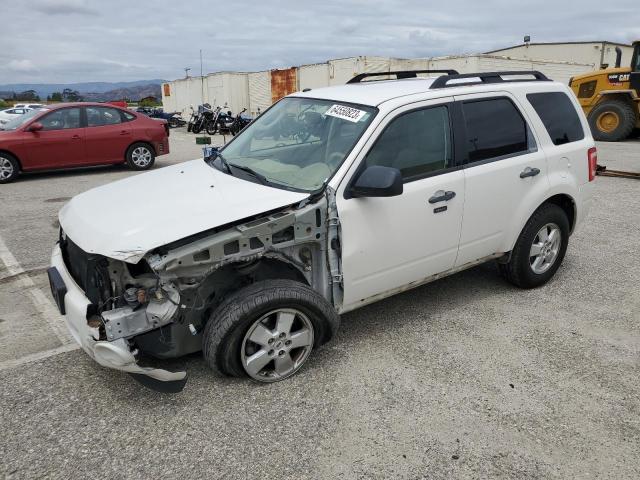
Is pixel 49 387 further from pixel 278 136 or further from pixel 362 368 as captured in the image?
pixel 278 136

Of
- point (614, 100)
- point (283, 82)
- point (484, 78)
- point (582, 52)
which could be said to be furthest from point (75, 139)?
point (582, 52)

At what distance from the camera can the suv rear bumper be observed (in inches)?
106

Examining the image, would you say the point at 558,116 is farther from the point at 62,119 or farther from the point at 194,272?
the point at 62,119

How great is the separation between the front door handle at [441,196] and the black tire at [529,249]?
1.01 metres

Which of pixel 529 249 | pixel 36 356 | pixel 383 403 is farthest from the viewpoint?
pixel 529 249

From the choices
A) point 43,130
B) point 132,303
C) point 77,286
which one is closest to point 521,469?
point 132,303

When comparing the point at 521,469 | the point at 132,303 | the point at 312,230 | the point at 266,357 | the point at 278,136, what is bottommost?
the point at 521,469

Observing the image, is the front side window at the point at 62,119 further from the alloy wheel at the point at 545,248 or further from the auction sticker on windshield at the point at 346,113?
the alloy wheel at the point at 545,248

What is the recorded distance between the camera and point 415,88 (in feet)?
12.4

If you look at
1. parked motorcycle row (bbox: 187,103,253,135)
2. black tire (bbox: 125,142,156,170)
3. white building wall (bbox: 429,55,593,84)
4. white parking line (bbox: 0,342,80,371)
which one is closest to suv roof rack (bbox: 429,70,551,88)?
white parking line (bbox: 0,342,80,371)

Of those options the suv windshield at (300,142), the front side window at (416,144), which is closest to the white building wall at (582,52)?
the front side window at (416,144)

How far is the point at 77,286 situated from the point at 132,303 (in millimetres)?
496

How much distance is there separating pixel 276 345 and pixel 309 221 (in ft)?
2.53

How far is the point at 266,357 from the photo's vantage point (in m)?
3.11
